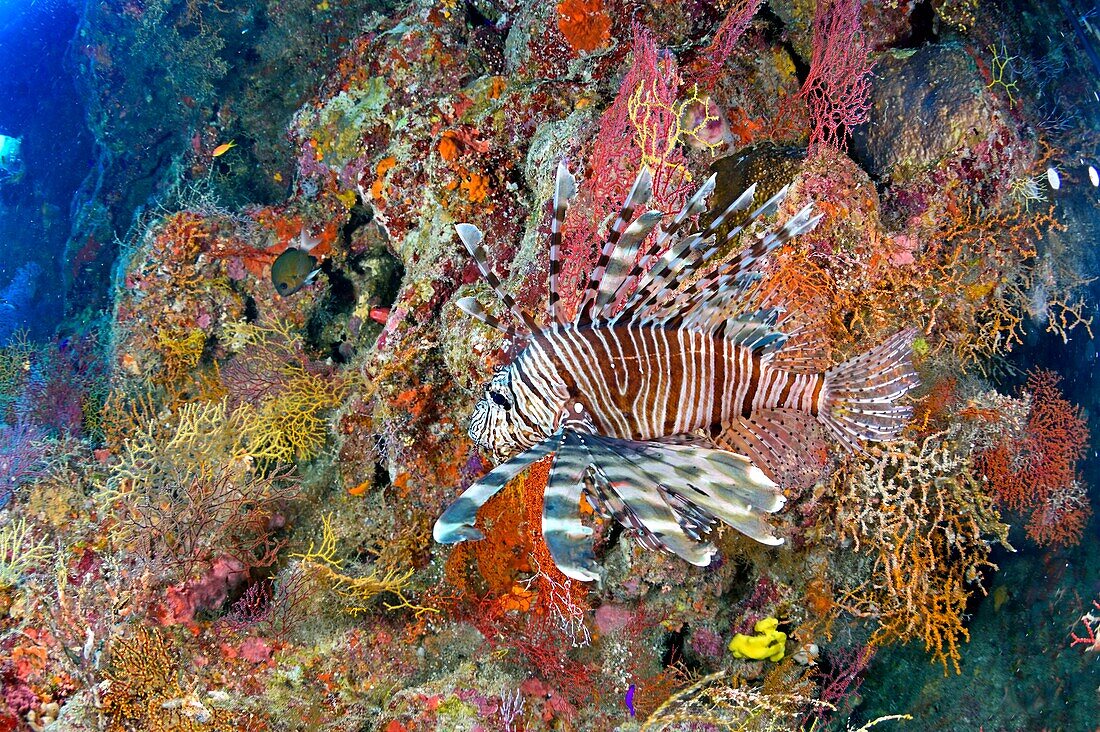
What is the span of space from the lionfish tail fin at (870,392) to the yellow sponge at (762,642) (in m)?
1.50

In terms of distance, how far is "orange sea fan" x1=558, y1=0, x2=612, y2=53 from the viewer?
15.2 ft

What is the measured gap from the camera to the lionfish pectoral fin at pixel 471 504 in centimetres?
167

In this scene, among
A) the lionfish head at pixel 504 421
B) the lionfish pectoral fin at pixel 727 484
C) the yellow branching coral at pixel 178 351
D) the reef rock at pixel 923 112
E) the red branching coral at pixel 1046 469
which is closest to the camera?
the lionfish pectoral fin at pixel 727 484

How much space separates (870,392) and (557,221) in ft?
5.57

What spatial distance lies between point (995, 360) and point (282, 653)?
541 cm

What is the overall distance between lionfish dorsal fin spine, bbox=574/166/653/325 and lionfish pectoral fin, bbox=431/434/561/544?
74 cm

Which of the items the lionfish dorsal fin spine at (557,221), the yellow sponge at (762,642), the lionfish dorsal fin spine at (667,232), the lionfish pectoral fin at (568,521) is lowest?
the yellow sponge at (762,642)

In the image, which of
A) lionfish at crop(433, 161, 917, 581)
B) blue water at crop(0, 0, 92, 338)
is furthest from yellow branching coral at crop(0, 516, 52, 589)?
blue water at crop(0, 0, 92, 338)

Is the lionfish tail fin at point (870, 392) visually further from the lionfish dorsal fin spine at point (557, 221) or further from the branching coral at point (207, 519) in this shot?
the branching coral at point (207, 519)

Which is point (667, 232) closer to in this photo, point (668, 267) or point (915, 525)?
point (668, 267)

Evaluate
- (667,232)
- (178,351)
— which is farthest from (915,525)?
(178,351)

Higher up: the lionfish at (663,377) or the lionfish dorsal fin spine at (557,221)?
the lionfish dorsal fin spine at (557,221)

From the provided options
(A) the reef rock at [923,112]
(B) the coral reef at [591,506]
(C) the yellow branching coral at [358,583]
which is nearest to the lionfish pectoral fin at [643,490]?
(B) the coral reef at [591,506]

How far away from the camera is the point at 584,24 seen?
15.4 ft
